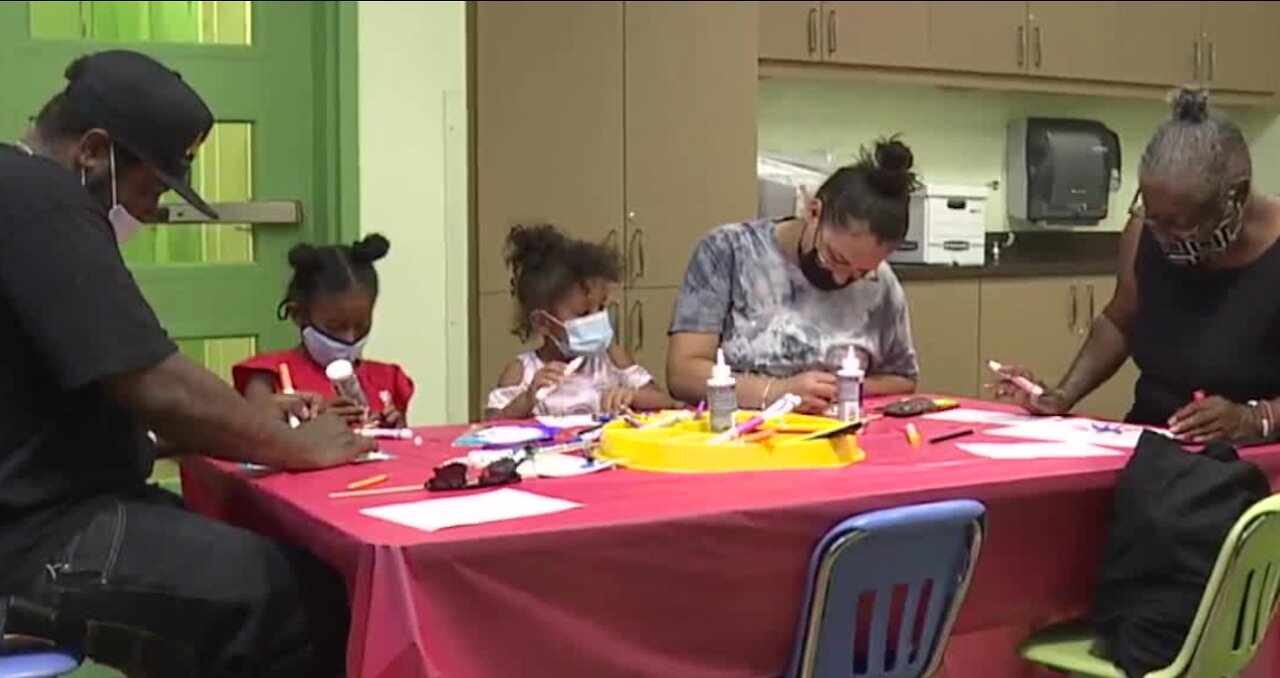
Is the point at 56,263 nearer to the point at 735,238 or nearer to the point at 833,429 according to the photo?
the point at 833,429

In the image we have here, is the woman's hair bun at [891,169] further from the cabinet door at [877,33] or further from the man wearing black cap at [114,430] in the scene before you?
the cabinet door at [877,33]

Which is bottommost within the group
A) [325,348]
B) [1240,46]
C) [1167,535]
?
[1167,535]

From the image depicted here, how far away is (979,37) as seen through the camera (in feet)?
17.1

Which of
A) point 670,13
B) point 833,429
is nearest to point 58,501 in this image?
point 833,429

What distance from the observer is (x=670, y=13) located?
4457 mm

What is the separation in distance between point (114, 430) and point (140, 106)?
44cm

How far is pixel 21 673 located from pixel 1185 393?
1.94m

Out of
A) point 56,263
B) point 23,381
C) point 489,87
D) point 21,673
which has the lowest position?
point 21,673

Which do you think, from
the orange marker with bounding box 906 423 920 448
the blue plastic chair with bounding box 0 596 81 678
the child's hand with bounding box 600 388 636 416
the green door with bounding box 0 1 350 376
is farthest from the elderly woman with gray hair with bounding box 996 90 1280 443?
the green door with bounding box 0 1 350 376

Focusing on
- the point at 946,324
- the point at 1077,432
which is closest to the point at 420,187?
the point at 946,324

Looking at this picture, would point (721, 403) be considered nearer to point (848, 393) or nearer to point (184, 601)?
point (848, 393)

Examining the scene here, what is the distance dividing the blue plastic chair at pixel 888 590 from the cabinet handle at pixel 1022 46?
3.61m

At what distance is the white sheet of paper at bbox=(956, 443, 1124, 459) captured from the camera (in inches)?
91.6

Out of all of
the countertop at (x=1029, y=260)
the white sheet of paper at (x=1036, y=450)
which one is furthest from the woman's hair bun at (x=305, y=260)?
the countertop at (x=1029, y=260)
